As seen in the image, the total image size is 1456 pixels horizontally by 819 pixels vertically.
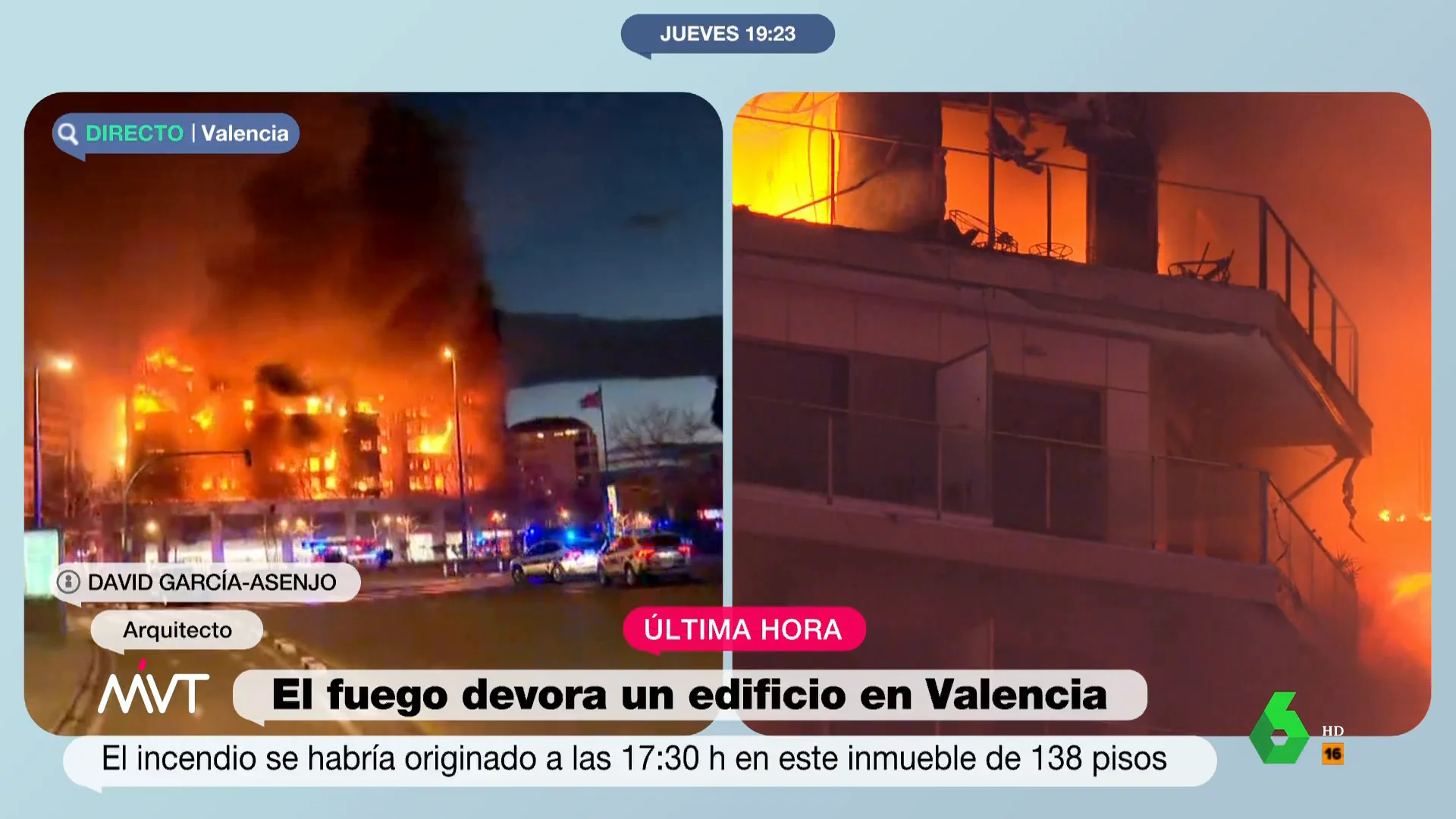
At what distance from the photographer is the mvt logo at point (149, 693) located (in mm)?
4781

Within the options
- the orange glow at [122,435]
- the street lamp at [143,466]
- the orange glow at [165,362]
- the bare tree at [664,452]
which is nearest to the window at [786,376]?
the bare tree at [664,452]

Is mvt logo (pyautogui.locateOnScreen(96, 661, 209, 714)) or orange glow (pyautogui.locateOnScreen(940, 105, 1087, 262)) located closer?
mvt logo (pyautogui.locateOnScreen(96, 661, 209, 714))

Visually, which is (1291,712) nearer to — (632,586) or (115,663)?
(632,586)

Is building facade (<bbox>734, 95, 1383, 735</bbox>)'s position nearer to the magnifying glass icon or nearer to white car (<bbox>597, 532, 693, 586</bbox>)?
white car (<bbox>597, 532, 693, 586</bbox>)

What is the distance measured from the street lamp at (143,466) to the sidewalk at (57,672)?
0.28 meters

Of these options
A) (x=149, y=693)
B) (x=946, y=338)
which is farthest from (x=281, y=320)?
(x=946, y=338)

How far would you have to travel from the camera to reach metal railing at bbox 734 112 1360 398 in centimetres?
485

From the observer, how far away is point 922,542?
4.84 m

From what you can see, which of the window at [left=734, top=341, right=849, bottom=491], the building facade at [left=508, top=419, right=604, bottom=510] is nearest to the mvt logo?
the building facade at [left=508, top=419, right=604, bottom=510]

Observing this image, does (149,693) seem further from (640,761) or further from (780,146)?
(780,146)

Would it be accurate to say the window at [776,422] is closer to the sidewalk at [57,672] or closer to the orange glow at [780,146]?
the orange glow at [780,146]

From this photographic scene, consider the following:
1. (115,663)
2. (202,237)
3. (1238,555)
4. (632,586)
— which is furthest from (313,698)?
(1238,555)

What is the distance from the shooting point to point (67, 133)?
4805 mm

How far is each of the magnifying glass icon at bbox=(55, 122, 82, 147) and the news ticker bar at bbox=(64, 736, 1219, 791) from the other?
1963 mm
